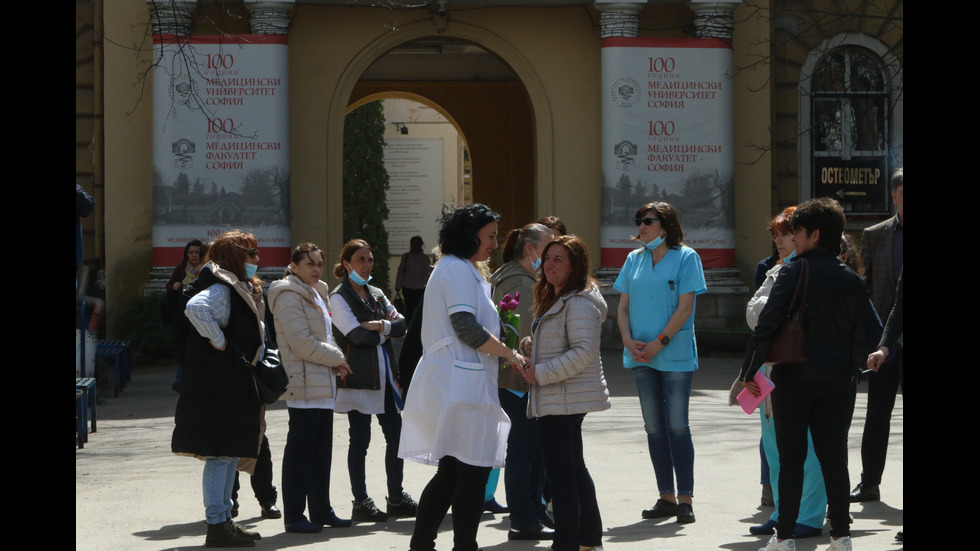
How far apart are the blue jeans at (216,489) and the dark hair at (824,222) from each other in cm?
305

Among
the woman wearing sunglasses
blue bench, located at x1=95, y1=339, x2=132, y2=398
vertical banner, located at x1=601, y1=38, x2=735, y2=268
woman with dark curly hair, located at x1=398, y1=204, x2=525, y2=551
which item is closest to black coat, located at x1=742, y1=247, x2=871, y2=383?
woman with dark curly hair, located at x1=398, y1=204, x2=525, y2=551

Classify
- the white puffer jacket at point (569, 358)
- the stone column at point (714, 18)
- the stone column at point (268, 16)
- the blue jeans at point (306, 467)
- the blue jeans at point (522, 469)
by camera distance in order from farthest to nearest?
the stone column at point (714, 18)
the stone column at point (268, 16)
the blue jeans at point (306, 467)
the blue jeans at point (522, 469)
the white puffer jacket at point (569, 358)

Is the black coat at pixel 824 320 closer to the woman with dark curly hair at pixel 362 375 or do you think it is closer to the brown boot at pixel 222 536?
the woman with dark curly hair at pixel 362 375

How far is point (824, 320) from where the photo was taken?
5.82 meters

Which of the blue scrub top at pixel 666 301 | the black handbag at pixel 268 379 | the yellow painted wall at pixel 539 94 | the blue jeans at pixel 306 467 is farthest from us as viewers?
the yellow painted wall at pixel 539 94

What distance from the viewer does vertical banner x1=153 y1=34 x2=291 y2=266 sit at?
17203 millimetres

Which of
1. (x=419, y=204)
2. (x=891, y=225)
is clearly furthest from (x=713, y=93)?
(x=419, y=204)

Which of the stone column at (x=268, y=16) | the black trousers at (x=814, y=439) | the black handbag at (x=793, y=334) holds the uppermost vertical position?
the stone column at (x=268, y=16)

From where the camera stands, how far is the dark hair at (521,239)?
23.3 feet

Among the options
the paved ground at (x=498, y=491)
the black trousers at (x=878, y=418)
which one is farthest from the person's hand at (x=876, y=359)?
the black trousers at (x=878, y=418)

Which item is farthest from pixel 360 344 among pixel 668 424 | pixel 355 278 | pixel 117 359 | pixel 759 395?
pixel 117 359

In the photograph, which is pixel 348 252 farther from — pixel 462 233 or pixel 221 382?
Result: pixel 462 233

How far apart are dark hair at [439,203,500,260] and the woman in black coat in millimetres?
1181

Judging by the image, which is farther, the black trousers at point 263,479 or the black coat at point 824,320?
the black trousers at point 263,479
